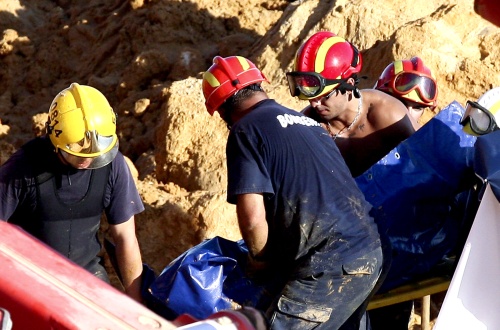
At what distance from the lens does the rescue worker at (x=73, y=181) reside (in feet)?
17.0

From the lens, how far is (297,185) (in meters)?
4.80

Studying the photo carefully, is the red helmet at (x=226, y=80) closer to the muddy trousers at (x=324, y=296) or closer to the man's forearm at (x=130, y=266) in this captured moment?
the man's forearm at (x=130, y=266)

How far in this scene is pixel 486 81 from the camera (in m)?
7.79

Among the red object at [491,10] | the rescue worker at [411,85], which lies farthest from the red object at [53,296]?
the rescue worker at [411,85]

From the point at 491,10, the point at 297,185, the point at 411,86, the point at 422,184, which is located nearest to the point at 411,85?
the point at 411,86

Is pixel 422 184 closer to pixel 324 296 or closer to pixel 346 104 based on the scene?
pixel 346 104

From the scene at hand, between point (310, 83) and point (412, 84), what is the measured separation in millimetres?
1312

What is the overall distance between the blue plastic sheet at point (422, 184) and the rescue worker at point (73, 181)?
57.8 inches

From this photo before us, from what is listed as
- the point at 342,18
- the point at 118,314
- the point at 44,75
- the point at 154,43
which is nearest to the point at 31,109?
the point at 44,75

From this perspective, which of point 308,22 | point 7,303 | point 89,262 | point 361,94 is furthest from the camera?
point 308,22

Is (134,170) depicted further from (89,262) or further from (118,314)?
(118,314)

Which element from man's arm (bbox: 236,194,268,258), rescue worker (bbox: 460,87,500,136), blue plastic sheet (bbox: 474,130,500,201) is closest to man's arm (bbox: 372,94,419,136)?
rescue worker (bbox: 460,87,500,136)

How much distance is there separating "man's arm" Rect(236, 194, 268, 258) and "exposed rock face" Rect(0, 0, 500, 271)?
7.68 ft

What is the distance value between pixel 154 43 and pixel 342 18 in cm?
293
